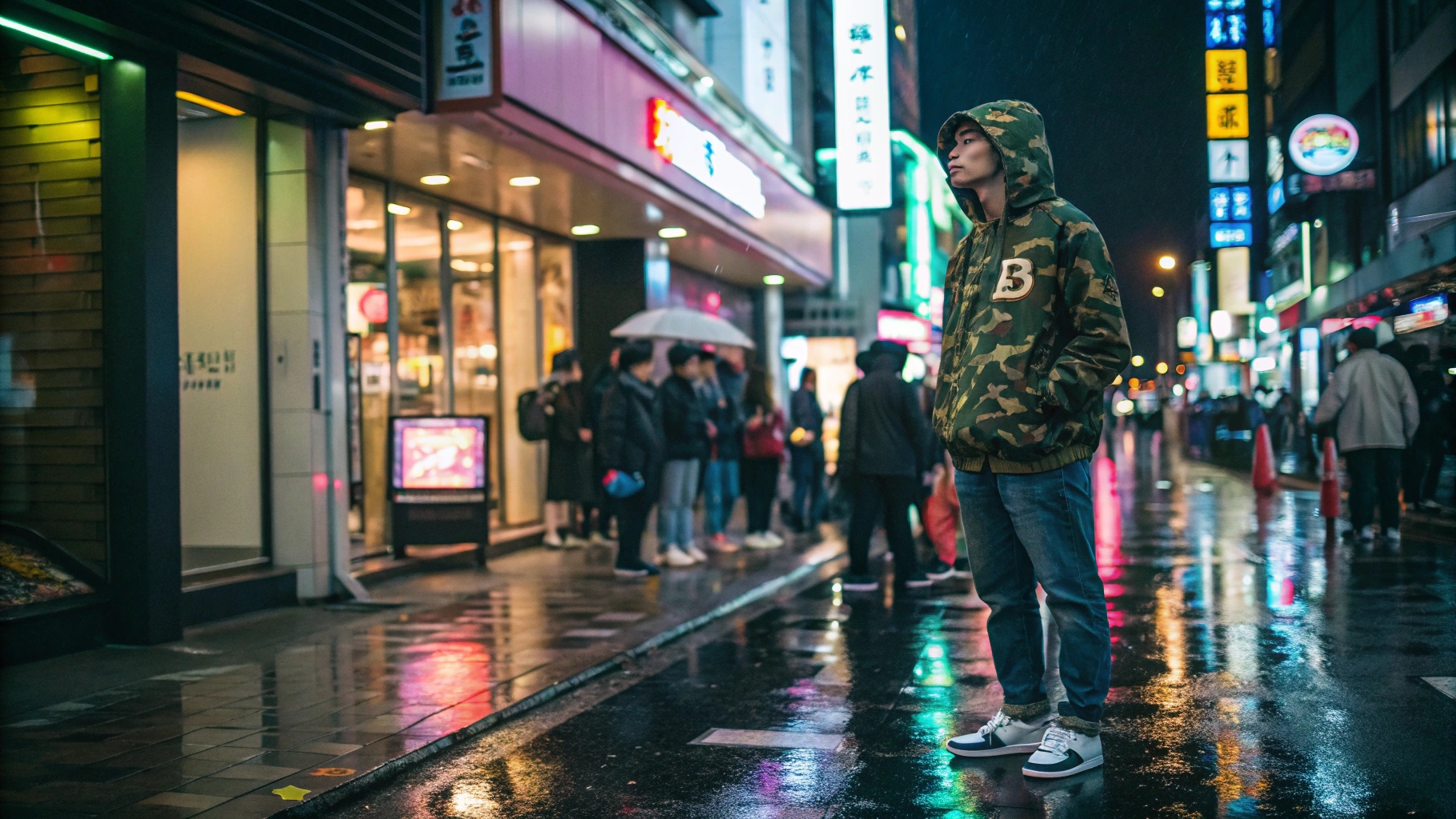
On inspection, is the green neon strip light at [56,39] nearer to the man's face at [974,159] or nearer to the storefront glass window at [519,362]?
the man's face at [974,159]

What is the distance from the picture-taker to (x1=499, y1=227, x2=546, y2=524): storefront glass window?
1429 cm

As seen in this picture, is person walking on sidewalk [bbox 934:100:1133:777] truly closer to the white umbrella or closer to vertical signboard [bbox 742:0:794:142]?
the white umbrella

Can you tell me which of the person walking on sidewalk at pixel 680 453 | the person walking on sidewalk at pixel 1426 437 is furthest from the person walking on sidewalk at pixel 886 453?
the person walking on sidewalk at pixel 1426 437

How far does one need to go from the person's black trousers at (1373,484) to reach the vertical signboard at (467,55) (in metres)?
7.69

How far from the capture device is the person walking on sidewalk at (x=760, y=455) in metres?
12.9

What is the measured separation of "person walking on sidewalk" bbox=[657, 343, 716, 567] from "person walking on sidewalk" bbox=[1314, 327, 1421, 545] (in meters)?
5.36

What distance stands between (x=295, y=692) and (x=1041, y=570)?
3690 millimetres

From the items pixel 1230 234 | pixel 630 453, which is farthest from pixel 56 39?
pixel 1230 234

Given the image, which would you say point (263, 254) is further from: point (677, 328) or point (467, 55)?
point (677, 328)

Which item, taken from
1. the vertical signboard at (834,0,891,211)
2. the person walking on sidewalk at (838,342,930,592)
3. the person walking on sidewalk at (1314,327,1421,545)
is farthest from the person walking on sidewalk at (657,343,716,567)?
the vertical signboard at (834,0,891,211)

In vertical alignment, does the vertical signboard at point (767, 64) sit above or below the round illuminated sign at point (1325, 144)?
above

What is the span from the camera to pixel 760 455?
42.6ft

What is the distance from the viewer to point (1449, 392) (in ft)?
40.9

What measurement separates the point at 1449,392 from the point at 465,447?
9.29m
